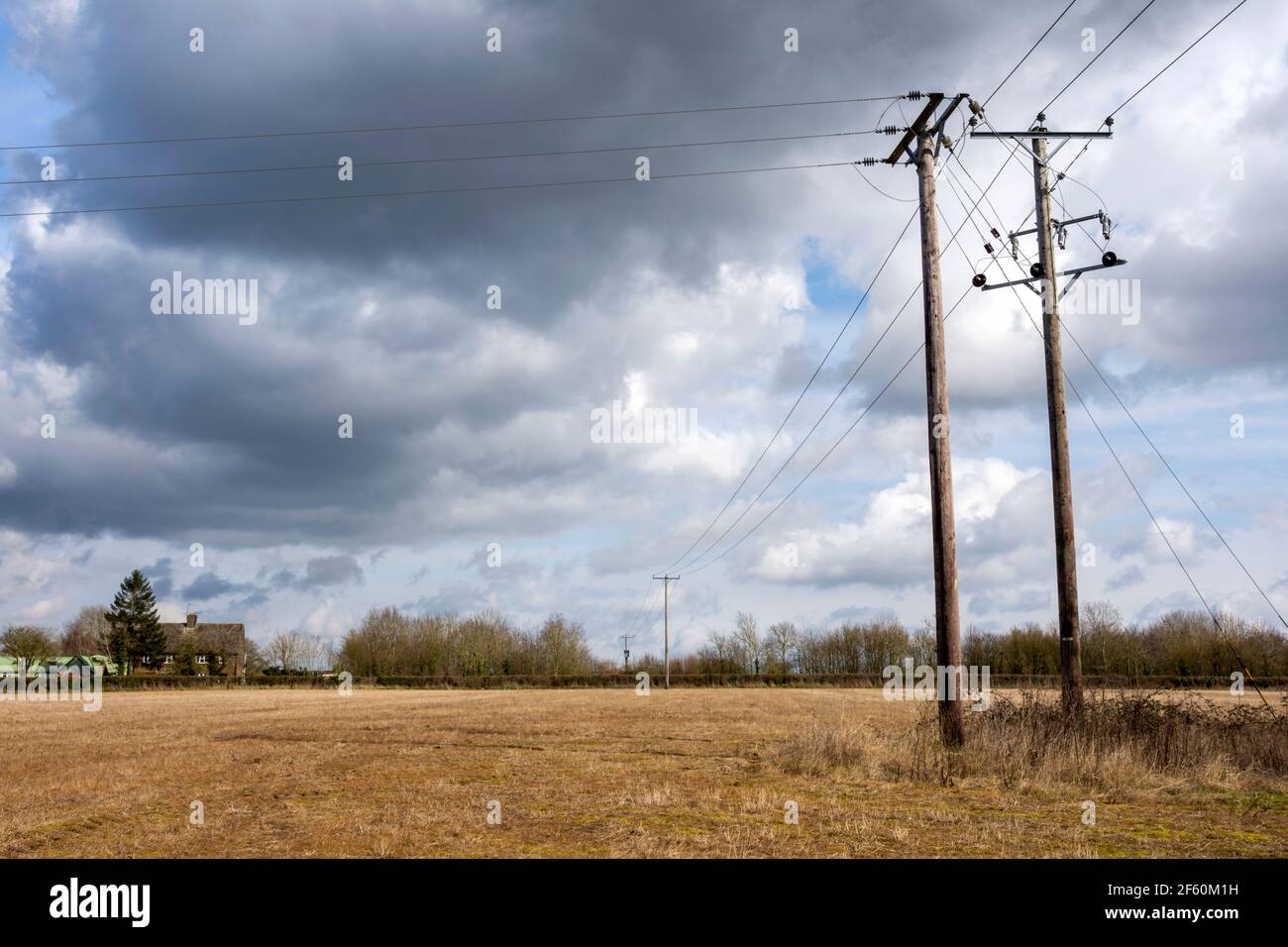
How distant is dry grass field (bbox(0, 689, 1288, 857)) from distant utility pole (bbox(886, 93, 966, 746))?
1.07m

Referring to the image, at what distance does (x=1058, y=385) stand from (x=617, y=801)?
36.1 feet

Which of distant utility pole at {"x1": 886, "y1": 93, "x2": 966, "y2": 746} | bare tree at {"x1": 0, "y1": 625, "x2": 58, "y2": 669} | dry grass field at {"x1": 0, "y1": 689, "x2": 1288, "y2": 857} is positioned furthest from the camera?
bare tree at {"x1": 0, "y1": 625, "x2": 58, "y2": 669}

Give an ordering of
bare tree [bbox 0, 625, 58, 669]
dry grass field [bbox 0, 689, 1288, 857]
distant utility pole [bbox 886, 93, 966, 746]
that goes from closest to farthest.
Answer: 1. dry grass field [bbox 0, 689, 1288, 857]
2. distant utility pole [bbox 886, 93, 966, 746]
3. bare tree [bbox 0, 625, 58, 669]

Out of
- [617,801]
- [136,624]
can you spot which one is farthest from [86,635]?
[617,801]

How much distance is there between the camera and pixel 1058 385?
55.8ft

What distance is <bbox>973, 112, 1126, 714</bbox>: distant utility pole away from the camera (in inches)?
642

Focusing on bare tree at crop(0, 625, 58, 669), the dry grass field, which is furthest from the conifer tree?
the dry grass field

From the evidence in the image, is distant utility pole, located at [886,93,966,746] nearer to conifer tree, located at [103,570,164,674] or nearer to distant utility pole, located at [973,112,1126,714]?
distant utility pole, located at [973,112,1126,714]

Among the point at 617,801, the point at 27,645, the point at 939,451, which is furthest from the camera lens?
the point at 27,645

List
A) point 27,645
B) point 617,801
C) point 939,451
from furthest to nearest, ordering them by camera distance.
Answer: point 27,645 < point 939,451 < point 617,801

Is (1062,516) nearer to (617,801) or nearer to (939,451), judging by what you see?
(939,451)
